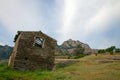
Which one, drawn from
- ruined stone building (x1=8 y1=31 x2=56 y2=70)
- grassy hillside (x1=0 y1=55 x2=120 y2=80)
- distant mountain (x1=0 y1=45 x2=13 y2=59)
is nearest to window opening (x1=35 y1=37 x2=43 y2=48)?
ruined stone building (x1=8 y1=31 x2=56 y2=70)

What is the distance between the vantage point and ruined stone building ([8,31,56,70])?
1329 inches

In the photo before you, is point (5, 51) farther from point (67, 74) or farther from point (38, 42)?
point (67, 74)

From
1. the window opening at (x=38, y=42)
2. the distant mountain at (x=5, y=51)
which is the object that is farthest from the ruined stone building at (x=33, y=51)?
the distant mountain at (x=5, y=51)

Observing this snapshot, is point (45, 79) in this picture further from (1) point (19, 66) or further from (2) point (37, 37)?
(2) point (37, 37)

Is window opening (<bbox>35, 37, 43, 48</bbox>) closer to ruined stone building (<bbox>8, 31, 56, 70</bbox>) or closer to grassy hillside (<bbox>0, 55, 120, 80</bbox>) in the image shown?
ruined stone building (<bbox>8, 31, 56, 70</bbox>)

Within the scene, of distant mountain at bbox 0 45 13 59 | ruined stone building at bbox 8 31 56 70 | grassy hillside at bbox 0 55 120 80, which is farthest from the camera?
distant mountain at bbox 0 45 13 59

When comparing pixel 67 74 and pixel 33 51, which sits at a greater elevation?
pixel 33 51

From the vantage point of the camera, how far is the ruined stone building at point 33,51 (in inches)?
1329

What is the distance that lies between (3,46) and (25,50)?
314ft

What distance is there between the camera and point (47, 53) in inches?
1419

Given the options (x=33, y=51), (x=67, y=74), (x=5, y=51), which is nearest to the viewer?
(x=67, y=74)

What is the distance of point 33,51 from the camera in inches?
1372

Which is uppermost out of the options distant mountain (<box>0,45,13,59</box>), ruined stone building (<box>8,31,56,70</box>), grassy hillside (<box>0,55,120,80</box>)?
distant mountain (<box>0,45,13,59</box>)

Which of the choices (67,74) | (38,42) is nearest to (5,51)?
(38,42)
